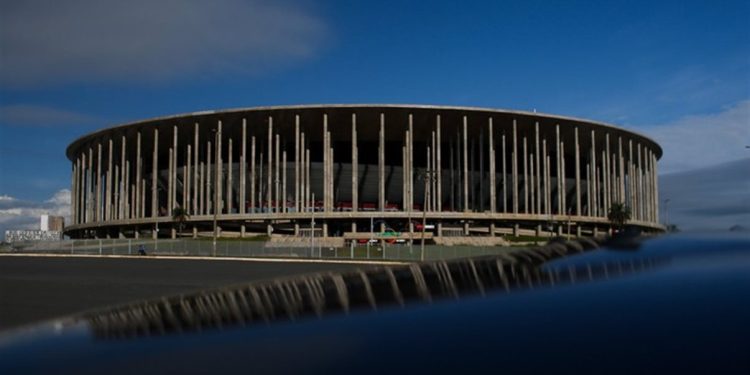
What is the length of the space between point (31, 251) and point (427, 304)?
55683 mm

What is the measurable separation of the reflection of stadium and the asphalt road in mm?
36012

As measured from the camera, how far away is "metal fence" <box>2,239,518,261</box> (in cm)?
4189

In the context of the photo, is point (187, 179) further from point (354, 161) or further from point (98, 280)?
point (98, 280)

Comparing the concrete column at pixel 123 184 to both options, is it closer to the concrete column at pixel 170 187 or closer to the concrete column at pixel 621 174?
the concrete column at pixel 170 187

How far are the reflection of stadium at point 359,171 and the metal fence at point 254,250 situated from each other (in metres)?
24.3

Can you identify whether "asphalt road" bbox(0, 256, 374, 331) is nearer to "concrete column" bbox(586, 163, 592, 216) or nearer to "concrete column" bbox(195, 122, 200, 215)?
"concrete column" bbox(195, 122, 200, 215)

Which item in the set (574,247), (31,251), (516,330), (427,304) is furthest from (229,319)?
(31,251)

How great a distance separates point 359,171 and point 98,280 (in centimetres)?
5895

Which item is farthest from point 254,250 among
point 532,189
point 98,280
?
point 532,189

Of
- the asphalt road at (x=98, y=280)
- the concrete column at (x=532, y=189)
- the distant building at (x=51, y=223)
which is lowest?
the asphalt road at (x=98, y=280)

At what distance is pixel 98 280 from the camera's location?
2564cm

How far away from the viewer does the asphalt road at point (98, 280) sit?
58.0 feet

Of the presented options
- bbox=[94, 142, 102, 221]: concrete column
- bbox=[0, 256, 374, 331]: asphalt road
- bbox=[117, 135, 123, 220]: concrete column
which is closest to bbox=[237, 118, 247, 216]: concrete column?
bbox=[117, 135, 123, 220]: concrete column

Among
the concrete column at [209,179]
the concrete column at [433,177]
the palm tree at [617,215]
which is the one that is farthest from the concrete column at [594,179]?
the concrete column at [209,179]
